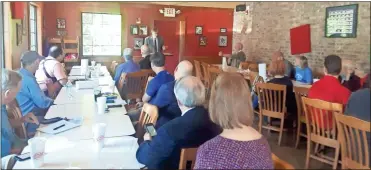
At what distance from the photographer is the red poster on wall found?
5.77 ft

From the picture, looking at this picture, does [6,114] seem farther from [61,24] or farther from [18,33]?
[61,24]

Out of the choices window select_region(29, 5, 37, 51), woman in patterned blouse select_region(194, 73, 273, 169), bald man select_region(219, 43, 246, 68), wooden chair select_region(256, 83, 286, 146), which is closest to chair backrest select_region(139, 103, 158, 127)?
bald man select_region(219, 43, 246, 68)

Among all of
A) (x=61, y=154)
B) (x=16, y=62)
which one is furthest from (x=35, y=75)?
(x=61, y=154)

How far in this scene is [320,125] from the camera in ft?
7.50

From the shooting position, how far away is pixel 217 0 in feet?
6.82

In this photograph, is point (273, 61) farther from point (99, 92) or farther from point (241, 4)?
point (99, 92)

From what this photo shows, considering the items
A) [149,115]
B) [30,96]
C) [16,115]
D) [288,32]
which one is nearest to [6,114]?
[16,115]

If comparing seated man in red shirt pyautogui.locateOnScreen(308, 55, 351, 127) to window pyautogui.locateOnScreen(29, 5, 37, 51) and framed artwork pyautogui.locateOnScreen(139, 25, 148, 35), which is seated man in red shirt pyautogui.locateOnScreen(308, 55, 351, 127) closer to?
framed artwork pyautogui.locateOnScreen(139, 25, 148, 35)

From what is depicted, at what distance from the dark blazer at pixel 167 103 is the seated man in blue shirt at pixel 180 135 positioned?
765mm

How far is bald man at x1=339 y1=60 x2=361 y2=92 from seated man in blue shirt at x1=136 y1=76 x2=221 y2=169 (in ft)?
2.27

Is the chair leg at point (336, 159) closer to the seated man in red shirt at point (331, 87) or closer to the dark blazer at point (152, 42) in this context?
the seated man in red shirt at point (331, 87)

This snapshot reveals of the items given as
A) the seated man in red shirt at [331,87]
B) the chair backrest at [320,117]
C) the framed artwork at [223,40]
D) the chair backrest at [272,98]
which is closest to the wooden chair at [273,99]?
the chair backrest at [272,98]

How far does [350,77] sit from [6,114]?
1.90m

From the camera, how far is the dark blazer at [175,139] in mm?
1526
